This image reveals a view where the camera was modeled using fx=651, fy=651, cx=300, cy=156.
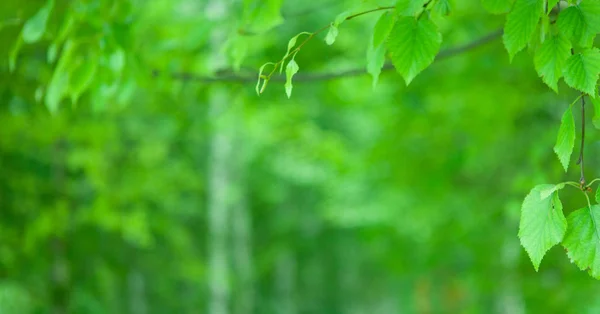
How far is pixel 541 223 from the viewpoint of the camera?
1.26 metres

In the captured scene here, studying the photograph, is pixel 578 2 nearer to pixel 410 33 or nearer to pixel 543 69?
pixel 543 69

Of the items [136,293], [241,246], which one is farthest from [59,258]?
[136,293]

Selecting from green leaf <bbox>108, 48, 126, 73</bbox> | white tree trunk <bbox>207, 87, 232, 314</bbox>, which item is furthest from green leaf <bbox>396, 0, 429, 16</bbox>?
white tree trunk <bbox>207, 87, 232, 314</bbox>

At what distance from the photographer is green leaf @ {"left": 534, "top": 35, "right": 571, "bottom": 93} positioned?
1332 millimetres

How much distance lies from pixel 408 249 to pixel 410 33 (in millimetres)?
7164

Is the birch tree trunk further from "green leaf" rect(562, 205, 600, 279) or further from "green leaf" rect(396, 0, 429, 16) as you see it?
"green leaf" rect(562, 205, 600, 279)

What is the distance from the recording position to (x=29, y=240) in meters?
5.70

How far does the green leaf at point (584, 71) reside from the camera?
1.26 m

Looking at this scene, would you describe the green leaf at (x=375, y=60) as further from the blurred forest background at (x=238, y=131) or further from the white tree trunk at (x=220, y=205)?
the white tree trunk at (x=220, y=205)

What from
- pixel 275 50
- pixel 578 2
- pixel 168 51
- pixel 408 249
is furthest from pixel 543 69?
pixel 408 249

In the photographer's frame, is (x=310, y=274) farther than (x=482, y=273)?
Yes

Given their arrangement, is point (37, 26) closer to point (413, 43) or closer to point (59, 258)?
point (413, 43)

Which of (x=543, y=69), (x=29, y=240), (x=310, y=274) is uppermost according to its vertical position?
(x=543, y=69)

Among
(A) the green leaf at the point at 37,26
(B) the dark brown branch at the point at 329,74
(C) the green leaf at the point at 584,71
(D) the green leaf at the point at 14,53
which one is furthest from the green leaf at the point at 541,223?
(D) the green leaf at the point at 14,53
